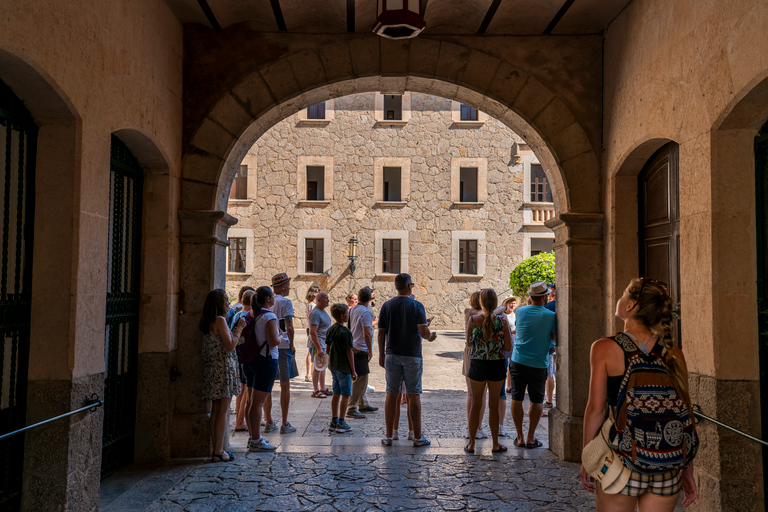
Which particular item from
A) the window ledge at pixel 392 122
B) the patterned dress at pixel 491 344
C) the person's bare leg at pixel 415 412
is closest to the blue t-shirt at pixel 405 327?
the person's bare leg at pixel 415 412

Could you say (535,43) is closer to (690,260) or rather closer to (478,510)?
(690,260)

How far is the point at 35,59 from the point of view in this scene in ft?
11.1

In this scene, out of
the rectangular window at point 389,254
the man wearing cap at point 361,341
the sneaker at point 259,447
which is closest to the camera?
the sneaker at point 259,447

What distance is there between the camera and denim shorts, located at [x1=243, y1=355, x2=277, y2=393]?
19.4ft

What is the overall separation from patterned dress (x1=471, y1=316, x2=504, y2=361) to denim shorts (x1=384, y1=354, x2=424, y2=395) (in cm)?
56

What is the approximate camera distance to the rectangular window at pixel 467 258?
22797 millimetres

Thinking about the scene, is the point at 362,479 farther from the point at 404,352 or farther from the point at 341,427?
the point at 341,427

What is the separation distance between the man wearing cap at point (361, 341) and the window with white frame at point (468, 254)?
49.7 feet

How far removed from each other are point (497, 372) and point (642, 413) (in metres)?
3.27

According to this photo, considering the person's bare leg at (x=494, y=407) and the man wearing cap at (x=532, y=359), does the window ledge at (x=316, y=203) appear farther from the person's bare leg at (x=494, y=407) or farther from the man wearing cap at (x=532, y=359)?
the person's bare leg at (x=494, y=407)

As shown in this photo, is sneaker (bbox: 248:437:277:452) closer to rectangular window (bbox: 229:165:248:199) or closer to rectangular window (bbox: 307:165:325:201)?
rectangular window (bbox: 307:165:325:201)

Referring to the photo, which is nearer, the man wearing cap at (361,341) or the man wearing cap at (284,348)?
the man wearing cap at (284,348)

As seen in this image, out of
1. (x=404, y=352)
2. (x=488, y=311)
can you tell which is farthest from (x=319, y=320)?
(x=488, y=311)

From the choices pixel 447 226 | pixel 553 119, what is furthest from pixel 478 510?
pixel 447 226
